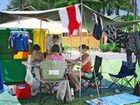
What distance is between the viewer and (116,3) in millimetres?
53000

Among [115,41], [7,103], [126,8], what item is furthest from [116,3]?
[7,103]

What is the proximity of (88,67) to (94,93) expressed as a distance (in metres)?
0.67

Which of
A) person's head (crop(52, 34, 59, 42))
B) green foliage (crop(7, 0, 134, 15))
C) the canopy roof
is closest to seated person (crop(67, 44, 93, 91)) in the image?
the canopy roof

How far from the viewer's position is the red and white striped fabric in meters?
9.41

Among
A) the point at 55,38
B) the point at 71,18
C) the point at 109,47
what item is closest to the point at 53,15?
the point at 71,18

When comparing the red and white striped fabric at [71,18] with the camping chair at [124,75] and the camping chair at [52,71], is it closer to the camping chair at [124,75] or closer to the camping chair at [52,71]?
the camping chair at [52,71]

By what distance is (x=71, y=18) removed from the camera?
944 cm

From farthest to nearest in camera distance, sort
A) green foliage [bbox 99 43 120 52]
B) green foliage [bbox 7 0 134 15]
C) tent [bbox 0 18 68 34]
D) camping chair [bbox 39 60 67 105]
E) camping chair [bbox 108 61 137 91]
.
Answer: green foliage [bbox 7 0 134 15]
green foliage [bbox 99 43 120 52]
tent [bbox 0 18 68 34]
camping chair [bbox 108 61 137 91]
camping chair [bbox 39 60 67 105]

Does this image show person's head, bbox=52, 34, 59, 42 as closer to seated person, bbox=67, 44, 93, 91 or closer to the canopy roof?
seated person, bbox=67, 44, 93, 91

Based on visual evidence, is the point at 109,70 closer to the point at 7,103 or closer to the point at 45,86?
the point at 45,86

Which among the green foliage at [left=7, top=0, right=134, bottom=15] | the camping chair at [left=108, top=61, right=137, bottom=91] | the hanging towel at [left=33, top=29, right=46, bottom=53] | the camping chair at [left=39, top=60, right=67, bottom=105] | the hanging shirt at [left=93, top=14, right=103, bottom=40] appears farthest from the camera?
the green foliage at [left=7, top=0, right=134, bottom=15]

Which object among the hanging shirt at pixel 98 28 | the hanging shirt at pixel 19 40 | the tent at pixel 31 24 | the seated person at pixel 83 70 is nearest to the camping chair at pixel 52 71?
the seated person at pixel 83 70

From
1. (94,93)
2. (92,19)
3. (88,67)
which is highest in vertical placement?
(92,19)

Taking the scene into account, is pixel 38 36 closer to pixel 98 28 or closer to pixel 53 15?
pixel 53 15
